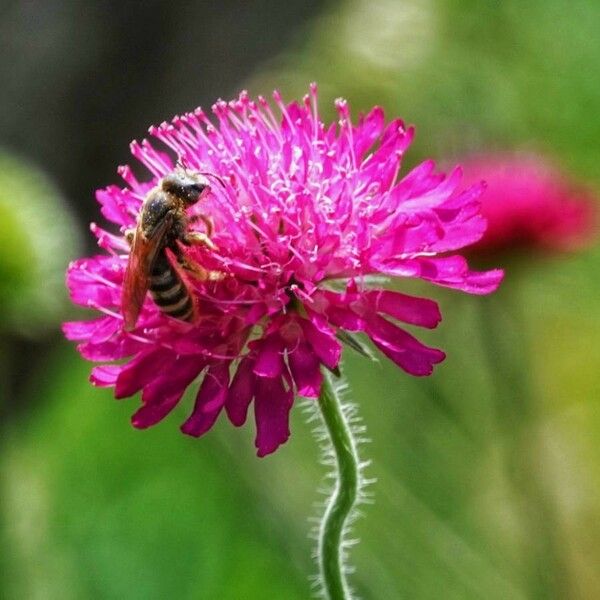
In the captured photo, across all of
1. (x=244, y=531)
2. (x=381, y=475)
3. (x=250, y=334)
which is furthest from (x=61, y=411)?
(x=250, y=334)

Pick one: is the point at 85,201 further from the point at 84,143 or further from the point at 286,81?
the point at 286,81

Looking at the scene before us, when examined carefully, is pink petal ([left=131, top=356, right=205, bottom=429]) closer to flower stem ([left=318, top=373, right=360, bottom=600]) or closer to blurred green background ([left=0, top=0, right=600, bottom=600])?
flower stem ([left=318, top=373, right=360, bottom=600])

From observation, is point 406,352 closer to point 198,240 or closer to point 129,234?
point 198,240

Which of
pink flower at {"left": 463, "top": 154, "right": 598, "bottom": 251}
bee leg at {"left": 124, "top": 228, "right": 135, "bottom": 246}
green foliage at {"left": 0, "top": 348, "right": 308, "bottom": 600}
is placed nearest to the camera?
bee leg at {"left": 124, "top": 228, "right": 135, "bottom": 246}

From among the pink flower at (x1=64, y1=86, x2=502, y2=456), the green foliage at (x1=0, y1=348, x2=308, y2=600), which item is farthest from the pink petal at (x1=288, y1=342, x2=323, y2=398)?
the green foliage at (x1=0, y1=348, x2=308, y2=600)

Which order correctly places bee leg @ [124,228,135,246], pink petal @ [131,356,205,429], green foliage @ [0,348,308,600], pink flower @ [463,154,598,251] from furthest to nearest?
1. green foliage @ [0,348,308,600]
2. pink flower @ [463,154,598,251]
3. bee leg @ [124,228,135,246]
4. pink petal @ [131,356,205,429]

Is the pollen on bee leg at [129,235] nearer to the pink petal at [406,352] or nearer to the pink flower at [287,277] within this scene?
the pink flower at [287,277]

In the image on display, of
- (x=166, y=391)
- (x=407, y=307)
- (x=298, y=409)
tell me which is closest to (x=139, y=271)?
(x=166, y=391)
